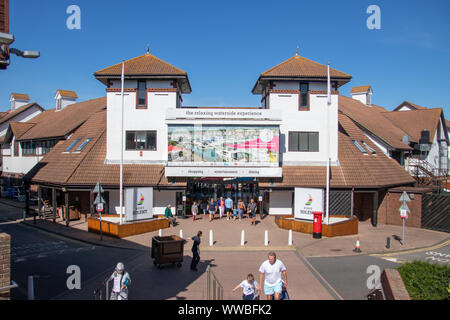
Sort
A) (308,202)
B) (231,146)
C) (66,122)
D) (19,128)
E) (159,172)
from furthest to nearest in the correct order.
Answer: (19,128)
(66,122)
(159,172)
(231,146)
(308,202)

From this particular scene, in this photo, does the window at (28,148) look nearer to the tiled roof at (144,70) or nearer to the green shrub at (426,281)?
the tiled roof at (144,70)

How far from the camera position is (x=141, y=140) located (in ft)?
77.8

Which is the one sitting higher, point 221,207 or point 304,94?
point 304,94

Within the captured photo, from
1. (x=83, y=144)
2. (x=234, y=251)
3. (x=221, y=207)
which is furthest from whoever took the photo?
(x=83, y=144)

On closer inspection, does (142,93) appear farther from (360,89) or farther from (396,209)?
(360,89)

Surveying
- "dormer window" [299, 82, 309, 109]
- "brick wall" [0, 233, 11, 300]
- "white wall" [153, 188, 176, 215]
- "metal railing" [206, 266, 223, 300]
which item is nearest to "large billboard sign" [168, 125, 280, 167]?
"white wall" [153, 188, 176, 215]

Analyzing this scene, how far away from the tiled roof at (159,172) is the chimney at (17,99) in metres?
32.6

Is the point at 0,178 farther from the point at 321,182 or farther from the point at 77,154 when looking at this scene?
the point at 321,182

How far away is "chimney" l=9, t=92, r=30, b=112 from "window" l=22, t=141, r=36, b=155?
67.4 ft

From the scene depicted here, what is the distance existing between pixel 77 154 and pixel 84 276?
14626 mm

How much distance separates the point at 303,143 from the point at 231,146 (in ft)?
18.2

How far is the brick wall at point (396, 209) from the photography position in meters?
21.5

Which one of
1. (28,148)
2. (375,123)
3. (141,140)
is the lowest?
(28,148)

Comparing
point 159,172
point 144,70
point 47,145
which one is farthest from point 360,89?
point 47,145
